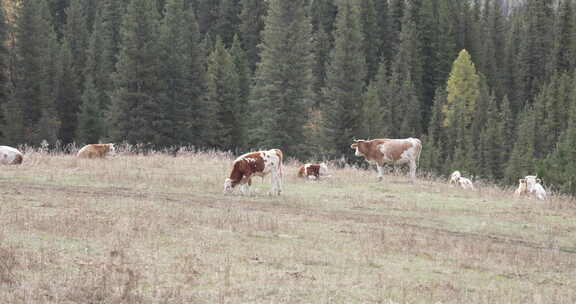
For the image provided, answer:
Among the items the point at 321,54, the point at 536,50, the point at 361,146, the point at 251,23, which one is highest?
the point at 251,23

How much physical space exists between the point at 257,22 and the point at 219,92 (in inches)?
1430

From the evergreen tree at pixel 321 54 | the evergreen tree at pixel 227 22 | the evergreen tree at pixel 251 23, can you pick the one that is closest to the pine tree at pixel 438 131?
the evergreen tree at pixel 321 54

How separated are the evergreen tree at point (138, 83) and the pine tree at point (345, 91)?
44.3ft

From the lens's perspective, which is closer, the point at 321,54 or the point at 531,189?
the point at 531,189

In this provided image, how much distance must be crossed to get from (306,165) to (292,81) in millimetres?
27027

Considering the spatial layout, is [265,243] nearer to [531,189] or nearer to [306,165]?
[306,165]

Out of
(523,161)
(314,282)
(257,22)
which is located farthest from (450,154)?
(314,282)

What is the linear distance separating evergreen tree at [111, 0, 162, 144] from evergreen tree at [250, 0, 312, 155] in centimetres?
842

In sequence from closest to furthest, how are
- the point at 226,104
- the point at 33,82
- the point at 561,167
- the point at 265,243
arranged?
the point at 265,243
the point at 561,167
the point at 226,104
the point at 33,82

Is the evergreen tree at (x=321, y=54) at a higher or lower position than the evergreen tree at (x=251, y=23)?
lower

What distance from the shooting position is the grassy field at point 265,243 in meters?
9.82

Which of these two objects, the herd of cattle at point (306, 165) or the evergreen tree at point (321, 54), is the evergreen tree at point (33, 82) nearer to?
the evergreen tree at point (321, 54)

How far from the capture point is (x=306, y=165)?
2498cm

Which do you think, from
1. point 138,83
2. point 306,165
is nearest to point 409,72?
point 138,83
